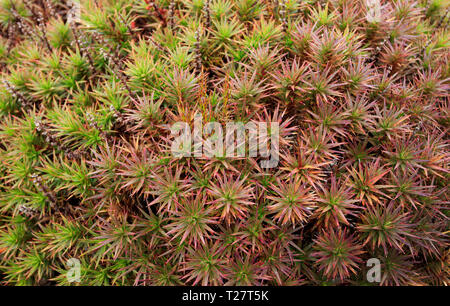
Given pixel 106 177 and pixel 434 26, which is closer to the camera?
pixel 106 177

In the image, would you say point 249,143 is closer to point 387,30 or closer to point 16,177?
point 387,30

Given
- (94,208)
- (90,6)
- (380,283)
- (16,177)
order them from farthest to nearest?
(90,6), (16,177), (94,208), (380,283)

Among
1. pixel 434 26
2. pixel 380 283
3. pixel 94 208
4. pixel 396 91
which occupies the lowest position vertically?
pixel 380 283

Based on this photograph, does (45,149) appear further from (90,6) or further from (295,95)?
(295,95)

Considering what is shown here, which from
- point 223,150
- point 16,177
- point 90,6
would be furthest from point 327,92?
point 16,177

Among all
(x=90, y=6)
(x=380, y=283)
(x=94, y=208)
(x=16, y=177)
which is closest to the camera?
(x=380, y=283)

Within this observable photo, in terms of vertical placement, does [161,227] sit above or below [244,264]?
above

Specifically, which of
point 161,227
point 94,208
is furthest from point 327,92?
point 94,208
